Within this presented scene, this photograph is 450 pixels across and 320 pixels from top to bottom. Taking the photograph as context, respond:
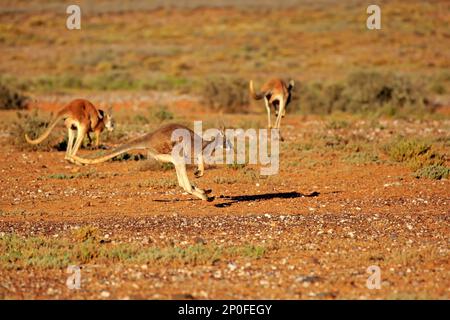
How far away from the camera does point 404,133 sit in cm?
1961

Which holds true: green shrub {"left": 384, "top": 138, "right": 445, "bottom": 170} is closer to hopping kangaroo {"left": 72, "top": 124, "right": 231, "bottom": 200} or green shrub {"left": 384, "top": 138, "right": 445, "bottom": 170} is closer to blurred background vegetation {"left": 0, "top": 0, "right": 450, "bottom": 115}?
hopping kangaroo {"left": 72, "top": 124, "right": 231, "bottom": 200}

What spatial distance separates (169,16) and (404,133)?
48.6 metres

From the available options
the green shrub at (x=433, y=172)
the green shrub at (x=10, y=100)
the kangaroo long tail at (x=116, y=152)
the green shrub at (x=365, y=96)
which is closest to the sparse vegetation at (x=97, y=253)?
the kangaroo long tail at (x=116, y=152)

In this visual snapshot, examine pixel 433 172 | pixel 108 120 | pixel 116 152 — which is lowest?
pixel 433 172

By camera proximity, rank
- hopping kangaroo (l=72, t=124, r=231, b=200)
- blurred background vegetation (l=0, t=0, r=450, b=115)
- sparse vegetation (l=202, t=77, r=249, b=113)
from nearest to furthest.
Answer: hopping kangaroo (l=72, t=124, r=231, b=200) → sparse vegetation (l=202, t=77, r=249, b=113) → blurred background vegetation (l=0, t=0, r=450, b=115)

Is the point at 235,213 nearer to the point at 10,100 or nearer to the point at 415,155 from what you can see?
the point at 415,155

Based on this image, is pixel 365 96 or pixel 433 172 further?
pixel 365 96

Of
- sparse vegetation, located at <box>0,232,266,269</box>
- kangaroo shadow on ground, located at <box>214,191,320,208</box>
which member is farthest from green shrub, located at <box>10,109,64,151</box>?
sparse vegetation, located at <box>0,232,266,269</box>

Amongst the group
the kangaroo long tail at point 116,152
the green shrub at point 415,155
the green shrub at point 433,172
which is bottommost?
the green shrub at point 433,172

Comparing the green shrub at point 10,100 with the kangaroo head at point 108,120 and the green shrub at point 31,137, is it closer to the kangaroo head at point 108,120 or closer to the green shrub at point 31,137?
the green shrub at point 31,137

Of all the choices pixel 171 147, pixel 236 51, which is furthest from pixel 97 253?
pixel 236 51

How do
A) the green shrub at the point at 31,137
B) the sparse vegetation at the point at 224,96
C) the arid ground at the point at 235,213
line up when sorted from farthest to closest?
A: the sparse vegetation at the point at 224,96
the green shrub at the point at 31,137
the arid ground at the point at 235,213

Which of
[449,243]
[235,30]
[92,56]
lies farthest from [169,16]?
[449,243]
